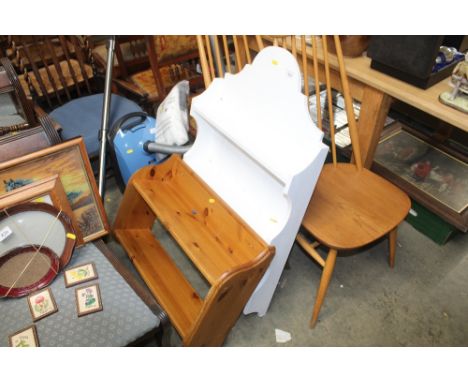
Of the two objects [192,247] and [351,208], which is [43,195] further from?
[351,208]

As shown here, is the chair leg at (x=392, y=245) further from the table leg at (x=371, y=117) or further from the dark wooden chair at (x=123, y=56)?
the dark wooden chair at (x=123, y=56)

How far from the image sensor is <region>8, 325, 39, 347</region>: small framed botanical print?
108 centimetres

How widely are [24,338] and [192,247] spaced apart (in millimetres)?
548

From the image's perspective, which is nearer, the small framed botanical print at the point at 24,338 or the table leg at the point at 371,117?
the small framed botanical print at the point at 24,338

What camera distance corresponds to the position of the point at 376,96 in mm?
1447

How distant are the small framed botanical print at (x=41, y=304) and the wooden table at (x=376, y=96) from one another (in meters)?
1.29

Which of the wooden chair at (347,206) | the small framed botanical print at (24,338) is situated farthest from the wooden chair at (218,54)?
the small framed botanical print at (24,338)

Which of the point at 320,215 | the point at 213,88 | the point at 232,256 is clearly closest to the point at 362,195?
the point at 320,215

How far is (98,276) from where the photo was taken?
1280 mm

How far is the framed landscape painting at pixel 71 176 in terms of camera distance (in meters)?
1.24

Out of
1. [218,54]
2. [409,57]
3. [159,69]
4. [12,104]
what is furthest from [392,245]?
[12,104]

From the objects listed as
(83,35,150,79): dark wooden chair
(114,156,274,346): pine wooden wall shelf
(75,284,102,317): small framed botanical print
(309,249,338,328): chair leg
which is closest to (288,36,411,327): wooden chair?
(309,249,338,328): chair leg

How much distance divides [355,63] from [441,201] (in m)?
0.74

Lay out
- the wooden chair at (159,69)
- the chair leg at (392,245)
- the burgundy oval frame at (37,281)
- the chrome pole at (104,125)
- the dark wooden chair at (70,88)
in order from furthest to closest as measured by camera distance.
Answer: the wooden chair at (159,69)
the dark wooden chair at (70,88)
the chrome pole at (104,125)
the chair leg at (392,245)
the burgundy oval frame at (37,281)
